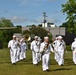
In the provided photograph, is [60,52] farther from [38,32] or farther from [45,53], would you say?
Answer: [38,32]

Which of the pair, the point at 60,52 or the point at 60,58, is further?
the point at 60,52

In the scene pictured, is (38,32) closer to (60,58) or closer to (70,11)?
(70,11)

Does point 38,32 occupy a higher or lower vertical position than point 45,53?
lower

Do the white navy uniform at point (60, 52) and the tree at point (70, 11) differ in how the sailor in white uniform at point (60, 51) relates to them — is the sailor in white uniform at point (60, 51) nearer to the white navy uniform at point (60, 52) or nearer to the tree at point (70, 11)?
the white navy uniform at point (60, 52)

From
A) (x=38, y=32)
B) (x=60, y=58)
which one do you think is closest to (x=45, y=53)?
(x=60, y=58)

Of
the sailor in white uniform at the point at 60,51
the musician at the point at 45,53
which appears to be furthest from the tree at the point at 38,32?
the musician at the point at 45,53

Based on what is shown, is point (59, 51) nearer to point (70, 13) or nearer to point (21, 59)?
point (21, 59)

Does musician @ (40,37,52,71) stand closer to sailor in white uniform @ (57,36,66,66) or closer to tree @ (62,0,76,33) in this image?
sailor in white uniform @ (57,36,66,66)

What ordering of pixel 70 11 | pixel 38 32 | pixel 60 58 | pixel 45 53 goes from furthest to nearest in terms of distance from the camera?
pixel 38 32 → pixel 70 11 → pixel 60 58 → pixel 45 53

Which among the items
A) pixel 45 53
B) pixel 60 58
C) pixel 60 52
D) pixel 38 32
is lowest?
pixel 38 32

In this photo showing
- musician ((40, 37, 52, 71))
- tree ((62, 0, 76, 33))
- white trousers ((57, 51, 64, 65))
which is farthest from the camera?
tree ((62, 0, 76, 33))

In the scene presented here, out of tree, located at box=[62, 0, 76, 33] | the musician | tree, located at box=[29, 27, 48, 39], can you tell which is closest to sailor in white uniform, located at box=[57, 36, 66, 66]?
the musician

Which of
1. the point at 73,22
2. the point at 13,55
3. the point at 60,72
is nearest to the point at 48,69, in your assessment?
the point at 60,72

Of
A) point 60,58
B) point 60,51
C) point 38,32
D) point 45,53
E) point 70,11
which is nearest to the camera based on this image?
point 45,53
